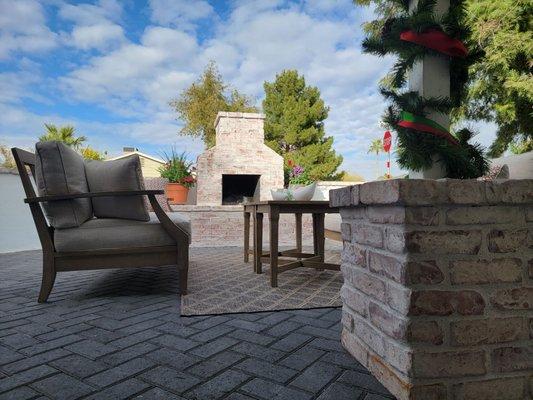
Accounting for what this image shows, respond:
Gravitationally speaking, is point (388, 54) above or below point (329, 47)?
below

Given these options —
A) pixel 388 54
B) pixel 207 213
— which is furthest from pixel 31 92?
pixel 388 54

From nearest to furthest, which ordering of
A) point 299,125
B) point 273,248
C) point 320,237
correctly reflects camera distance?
point 273,248 < point 320,237 < point 299,125

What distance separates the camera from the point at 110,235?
214cm

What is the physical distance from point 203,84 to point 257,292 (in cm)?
1396

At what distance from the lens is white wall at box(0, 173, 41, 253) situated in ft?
15.3

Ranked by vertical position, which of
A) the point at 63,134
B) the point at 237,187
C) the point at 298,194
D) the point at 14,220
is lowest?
the point at 14,220

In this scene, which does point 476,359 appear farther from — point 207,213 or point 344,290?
point 207,213

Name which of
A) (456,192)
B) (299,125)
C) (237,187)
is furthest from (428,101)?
(299,125)

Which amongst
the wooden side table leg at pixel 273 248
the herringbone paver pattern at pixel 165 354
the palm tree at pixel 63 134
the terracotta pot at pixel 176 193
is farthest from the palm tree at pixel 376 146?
the herringbone paver pattern at pixel 165 354

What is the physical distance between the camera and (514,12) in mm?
5840

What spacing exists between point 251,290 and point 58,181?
1385 millimetres

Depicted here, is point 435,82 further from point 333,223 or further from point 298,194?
point 333,223

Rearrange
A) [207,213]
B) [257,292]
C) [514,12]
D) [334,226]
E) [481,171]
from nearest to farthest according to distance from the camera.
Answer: [481,171]
[257,292]
[334,226]
[514,12]
[207,213]

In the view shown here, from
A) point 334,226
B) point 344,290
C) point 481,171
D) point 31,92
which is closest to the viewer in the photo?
point 481,171
